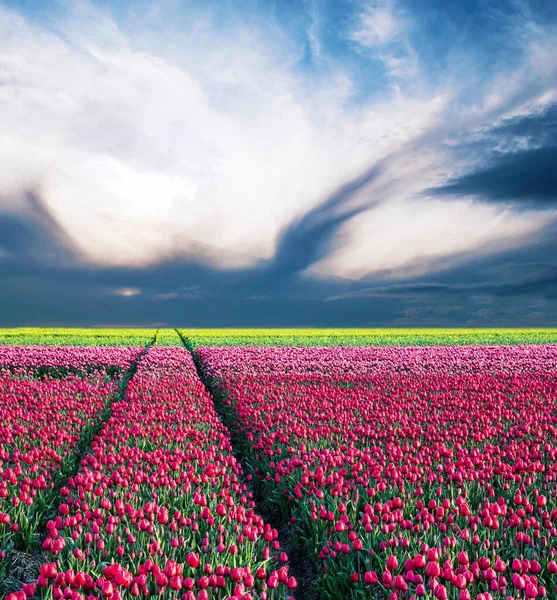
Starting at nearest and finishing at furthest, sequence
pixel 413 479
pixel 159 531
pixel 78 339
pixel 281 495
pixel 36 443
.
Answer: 1. pixel 159 531
2. pixel 413 479
3. pixel 281 495
4. pixel 36 443
5. pixel 78 339

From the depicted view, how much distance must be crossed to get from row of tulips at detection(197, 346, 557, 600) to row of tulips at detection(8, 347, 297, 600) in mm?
706

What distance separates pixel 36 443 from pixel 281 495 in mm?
4592

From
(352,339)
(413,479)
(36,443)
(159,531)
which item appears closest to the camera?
(159,531)

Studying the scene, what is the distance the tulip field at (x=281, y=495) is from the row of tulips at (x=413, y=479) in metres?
0.03

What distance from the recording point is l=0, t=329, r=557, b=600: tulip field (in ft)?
14.9

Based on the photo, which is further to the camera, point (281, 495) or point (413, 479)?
point (281, 495)

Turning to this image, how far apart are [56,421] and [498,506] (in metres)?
8.60

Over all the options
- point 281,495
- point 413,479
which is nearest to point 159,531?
point 281,495

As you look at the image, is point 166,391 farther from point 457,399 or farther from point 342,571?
point 342,571

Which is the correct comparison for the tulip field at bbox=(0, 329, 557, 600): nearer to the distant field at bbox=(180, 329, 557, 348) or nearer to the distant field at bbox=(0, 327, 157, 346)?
the distant field at bbox=(180, 329, 557, 348)

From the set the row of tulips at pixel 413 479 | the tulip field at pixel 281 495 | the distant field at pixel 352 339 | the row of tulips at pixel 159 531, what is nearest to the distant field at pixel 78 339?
the distant field at pixel 352 339

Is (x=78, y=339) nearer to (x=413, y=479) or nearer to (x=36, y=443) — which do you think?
(x=36, y=443)

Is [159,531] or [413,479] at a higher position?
[413,479]

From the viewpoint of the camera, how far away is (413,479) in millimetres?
6844
